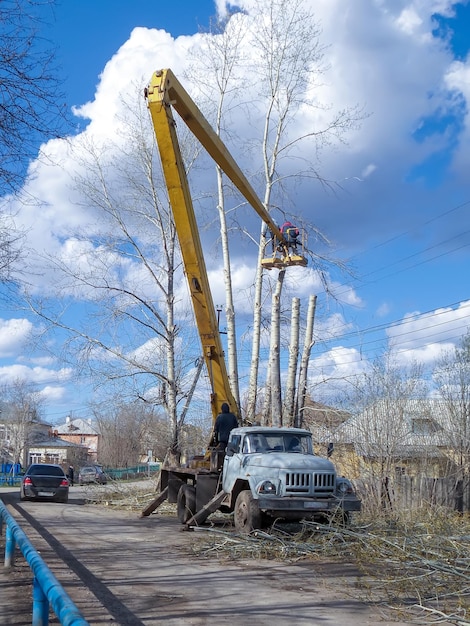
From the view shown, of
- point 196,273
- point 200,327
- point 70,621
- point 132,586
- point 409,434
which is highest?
point 196,273

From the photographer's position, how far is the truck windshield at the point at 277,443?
14281 millimetres

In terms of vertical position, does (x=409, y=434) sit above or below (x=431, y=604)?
above

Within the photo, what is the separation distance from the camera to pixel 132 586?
27.9 ft

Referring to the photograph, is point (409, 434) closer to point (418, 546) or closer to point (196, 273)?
point (196, 273)

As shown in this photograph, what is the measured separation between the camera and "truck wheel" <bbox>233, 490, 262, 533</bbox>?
12508mm

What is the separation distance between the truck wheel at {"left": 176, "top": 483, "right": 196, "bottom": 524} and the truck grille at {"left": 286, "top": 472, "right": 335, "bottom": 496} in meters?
3.43

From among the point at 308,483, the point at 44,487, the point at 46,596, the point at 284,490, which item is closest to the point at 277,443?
the point at 308,483

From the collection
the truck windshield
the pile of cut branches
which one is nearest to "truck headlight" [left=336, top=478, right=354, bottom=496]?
the pile of cut branches

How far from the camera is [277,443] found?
14492mm

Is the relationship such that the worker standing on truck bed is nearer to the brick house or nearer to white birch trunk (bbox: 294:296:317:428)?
white birch trunk (bbox: 294:296:317:428)

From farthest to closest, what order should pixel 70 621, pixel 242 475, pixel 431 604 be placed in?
1. pixel 242 475
2. pixel 431 604
3. pixel 70 621

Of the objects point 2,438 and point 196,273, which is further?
point 2,438

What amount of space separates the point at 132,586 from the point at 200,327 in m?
8.14

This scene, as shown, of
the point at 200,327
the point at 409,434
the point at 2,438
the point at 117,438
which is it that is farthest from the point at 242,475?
the point at 2,438
